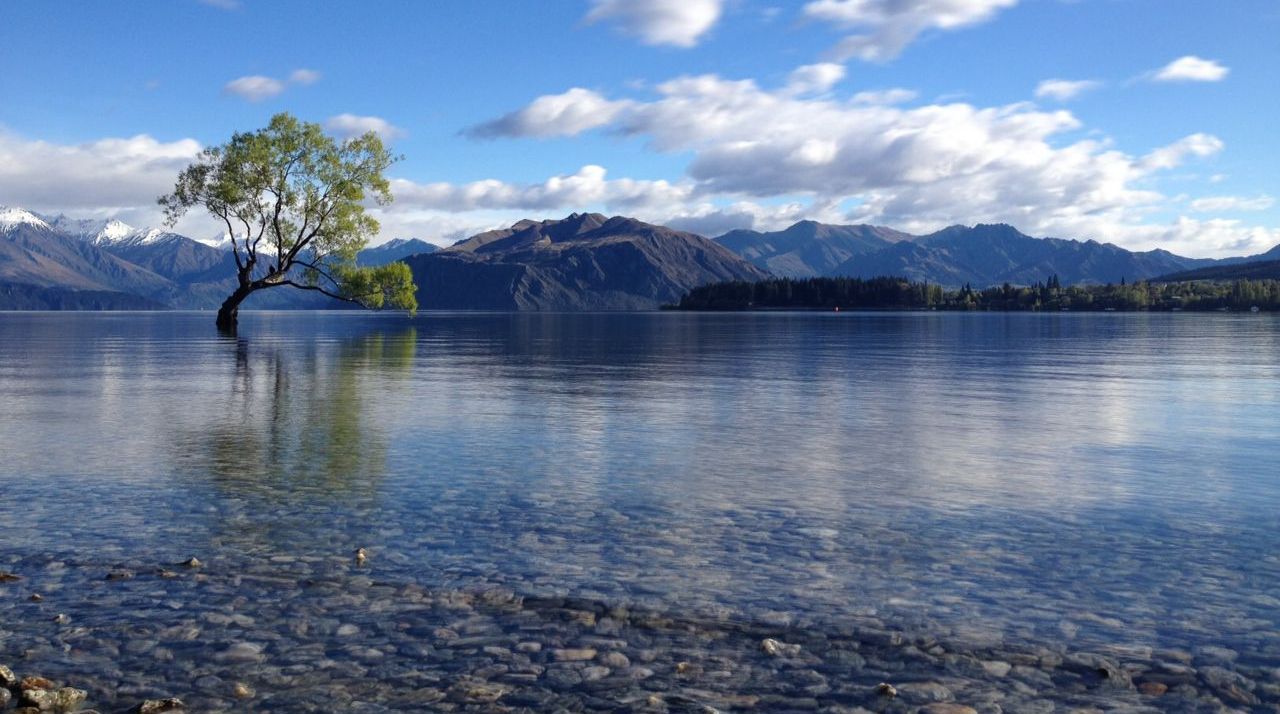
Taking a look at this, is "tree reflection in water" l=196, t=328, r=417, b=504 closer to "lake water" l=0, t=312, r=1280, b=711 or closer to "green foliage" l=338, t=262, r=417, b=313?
"lake water" l=0, t=312, r=1280, b=711

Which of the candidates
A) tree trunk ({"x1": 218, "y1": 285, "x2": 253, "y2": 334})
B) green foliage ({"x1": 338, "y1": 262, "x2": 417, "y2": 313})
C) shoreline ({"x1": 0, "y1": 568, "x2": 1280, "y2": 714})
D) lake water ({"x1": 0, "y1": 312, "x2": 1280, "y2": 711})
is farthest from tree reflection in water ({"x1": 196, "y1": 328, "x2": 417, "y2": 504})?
tree trunk ({"x1": 218, "y1": 285, "x2": 253, "y2": 334})

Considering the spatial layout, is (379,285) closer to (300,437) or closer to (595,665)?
(300,437)

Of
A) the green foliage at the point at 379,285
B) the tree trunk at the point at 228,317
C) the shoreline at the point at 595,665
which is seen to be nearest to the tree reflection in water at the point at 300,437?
the shoreline at the point at 595,665

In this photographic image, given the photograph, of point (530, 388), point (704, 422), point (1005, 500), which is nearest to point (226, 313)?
point (530, 388)

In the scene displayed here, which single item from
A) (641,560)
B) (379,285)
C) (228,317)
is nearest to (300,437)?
(641,560)

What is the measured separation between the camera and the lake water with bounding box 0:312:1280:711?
34.6 feet

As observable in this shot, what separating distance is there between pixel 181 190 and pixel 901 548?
109 m

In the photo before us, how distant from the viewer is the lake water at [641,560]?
10.5 m

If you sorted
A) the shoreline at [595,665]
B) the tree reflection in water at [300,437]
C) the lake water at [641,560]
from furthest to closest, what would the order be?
1. the tree reflection in water at [300,437]
2. the lake water at [641,560]
3. the shoreline at [595,665]

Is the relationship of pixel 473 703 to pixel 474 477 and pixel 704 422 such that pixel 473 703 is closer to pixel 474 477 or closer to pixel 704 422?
pixel 474 477

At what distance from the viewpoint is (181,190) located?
107 metres

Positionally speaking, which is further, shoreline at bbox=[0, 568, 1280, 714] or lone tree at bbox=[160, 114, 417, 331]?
lone tree at bbox=[160, 114, 417, 331]

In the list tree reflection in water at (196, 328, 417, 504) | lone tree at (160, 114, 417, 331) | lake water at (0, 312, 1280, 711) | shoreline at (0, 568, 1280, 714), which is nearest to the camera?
shoreline at (0, 568, 1280, 714)

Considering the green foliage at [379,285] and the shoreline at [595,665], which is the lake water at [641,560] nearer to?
the shoreline at [595,665]
